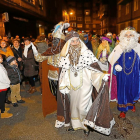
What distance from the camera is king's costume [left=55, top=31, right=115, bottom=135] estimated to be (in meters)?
3.14

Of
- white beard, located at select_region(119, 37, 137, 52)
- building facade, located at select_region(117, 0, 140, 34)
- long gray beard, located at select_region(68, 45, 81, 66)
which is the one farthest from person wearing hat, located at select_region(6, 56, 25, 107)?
building facade, located at select_region(117, 0, 140, 34)

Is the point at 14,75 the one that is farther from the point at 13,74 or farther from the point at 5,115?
the point at 5,115

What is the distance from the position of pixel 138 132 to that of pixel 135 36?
2191mm

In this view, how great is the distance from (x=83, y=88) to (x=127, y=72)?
1384 millimetres

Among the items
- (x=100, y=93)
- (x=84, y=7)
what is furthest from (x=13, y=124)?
(x=84, y=7)

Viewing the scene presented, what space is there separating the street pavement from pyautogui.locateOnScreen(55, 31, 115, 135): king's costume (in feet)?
1.03

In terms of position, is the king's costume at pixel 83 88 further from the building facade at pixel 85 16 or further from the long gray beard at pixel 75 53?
the building facade at pixel 85 16

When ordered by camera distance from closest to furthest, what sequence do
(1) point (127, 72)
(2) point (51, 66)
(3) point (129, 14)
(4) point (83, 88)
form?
(4) point (83, 88) < (1) point (127, 72) < (2) point (51, 66) < (3) point (129, 14)

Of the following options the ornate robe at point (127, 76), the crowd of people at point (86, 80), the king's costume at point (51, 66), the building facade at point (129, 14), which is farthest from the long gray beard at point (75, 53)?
the building facade at point (129, 14)

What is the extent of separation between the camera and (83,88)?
3373 millimetres

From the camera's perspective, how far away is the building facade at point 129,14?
56.8 ft

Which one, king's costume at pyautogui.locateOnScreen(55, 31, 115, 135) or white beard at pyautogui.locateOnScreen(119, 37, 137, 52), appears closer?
king's costume at pyautogui.locateOnScreen(55, 31, 115, 135)

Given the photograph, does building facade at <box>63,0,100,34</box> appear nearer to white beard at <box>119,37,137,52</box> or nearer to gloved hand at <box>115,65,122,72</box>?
white beard at <box>119,37,137,52</box>

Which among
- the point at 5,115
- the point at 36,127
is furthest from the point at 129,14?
the point at 36,127
